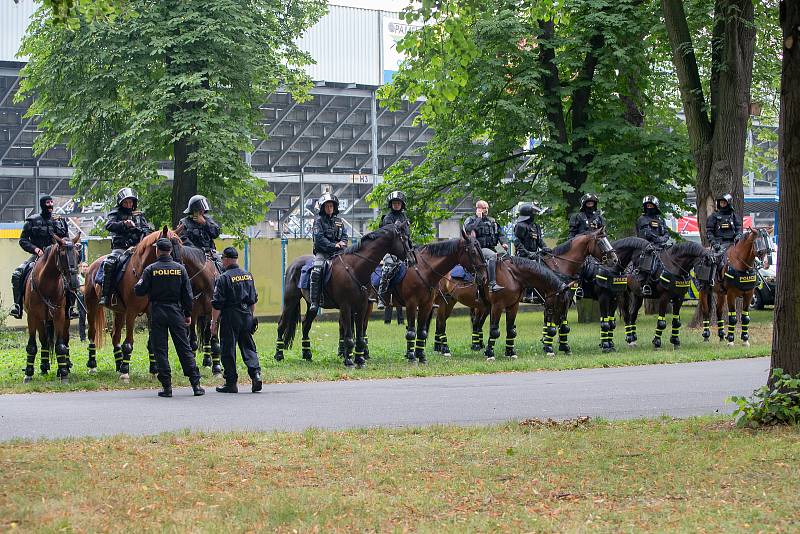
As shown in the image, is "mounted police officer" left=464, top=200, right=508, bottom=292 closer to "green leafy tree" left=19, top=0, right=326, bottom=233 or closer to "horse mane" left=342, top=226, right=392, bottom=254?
"horse mane" left=342, top=226, right=392, bottom=254

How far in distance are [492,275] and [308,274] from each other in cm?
371

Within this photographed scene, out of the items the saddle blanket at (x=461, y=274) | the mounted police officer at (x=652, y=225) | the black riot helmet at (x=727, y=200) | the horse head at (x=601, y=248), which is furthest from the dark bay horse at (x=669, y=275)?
the saddle blanket at (x=461, y=274)

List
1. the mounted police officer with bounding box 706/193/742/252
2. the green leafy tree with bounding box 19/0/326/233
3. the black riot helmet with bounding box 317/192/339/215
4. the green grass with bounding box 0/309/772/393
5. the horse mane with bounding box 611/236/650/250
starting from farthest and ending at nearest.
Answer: the green leafy tree with bounding box 19/0/326/233 → the mounted police officer with bounding box 706/193/742/252 → the horse mane with bounding box 611/236/650/250 → the black riot helmet with bounding box 317/192/339/215 → the green grass with bounding box 0/309/772/393

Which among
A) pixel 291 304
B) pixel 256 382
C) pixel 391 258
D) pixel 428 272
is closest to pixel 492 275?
pixel 428 272

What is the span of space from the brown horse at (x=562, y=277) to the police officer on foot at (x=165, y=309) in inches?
303

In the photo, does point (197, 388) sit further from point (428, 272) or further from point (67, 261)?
point (428, 272)

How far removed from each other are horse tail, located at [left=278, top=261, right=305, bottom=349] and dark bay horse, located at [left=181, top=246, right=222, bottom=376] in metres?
2.32

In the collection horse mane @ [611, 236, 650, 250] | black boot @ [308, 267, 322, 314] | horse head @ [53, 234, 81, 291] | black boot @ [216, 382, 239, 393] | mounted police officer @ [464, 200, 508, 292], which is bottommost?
black boot @ [216, 382, 239, 393]

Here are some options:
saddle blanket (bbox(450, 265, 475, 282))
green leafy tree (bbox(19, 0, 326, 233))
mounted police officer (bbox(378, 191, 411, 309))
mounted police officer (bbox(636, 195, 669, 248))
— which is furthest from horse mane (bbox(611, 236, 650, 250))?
green leafy tree (bbox(19, 0, 326, 233))

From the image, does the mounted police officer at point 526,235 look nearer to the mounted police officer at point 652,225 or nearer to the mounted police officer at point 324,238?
the mounted police officer at point 652,225

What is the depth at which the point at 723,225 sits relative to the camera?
2402cm

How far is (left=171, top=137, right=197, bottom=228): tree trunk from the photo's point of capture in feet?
103

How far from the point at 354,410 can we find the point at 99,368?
7228 millimetres

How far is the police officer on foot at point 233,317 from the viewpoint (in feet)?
50.6
